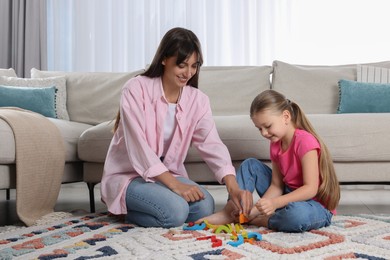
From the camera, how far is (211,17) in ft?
13.9

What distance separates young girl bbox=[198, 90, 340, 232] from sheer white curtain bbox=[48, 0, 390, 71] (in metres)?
2.34

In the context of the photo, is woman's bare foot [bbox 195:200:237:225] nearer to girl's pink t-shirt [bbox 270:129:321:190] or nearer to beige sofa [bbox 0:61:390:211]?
girl's pink t-shirt [bbox 270:129:321:190]

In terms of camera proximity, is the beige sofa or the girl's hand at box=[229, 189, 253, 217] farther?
Result: the beige sofa

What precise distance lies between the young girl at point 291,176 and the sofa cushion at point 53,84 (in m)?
1.47

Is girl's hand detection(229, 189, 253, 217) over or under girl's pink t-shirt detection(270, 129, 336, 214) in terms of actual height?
under

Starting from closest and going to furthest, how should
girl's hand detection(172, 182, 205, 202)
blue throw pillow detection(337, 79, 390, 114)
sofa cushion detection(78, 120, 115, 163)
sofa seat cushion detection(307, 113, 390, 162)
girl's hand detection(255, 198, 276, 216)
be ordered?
girl's hand detection(255, 198, 276, 216) → girl's hand detection(172, 182, 205, 202) → sofa seat cushion detection(307, 113, 390, 162) → sofa cushion detection(78, 120, 115, 163) → blue throw pillow detection(337, 79, 390, 114)

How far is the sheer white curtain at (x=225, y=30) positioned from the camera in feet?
13.1

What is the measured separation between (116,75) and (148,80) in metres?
1.20

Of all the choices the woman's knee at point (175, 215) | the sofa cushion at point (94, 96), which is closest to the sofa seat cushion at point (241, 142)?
the woman's knee at point (175, 215)

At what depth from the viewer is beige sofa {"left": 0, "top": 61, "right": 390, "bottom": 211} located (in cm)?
224

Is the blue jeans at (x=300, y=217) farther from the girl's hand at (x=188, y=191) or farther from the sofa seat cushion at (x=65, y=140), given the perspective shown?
the sofa seat cushion at (x=65, y=140)

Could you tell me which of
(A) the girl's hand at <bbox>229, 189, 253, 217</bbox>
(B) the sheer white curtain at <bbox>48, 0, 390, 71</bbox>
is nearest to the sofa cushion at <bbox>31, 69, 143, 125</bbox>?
(B) the sheer white curtain at <bbox>48, 0, 390, 71</bbox>

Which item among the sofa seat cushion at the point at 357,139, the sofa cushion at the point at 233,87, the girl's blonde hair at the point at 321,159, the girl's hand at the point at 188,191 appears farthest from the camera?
the sofa cushion at the point at 233,87

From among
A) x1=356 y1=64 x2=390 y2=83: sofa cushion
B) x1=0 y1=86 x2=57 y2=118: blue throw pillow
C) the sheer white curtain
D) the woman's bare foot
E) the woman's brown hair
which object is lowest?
the woman's bare foot
